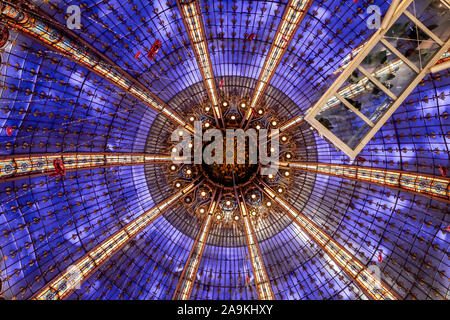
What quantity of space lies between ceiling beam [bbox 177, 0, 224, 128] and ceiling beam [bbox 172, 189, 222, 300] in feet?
25.6

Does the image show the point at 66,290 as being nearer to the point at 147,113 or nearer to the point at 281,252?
Result: the point at 147,113

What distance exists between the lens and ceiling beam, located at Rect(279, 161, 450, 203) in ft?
51.9

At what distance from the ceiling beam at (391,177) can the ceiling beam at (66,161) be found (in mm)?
11765

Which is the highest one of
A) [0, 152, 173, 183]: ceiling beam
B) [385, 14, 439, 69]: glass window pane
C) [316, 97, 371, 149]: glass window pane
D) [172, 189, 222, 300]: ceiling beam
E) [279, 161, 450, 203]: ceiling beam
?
[385, 14, 439, 69]: glass window pane

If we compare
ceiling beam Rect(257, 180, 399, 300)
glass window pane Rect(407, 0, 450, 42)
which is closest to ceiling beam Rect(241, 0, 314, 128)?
glass window pane Rect(407, 0, 450, 42)

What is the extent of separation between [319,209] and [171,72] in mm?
16529

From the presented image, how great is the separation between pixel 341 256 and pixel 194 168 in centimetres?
1375

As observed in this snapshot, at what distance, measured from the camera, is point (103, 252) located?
1922 cm

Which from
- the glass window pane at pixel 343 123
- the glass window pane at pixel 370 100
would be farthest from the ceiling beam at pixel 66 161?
the glass window pane at pixel 370 100

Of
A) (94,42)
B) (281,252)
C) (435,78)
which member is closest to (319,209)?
(281,252)

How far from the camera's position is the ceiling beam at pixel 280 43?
663 inches

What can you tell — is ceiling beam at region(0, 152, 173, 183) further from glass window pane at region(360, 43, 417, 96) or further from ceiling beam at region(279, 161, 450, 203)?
glass window pane at region(360, 43, 417, 96)

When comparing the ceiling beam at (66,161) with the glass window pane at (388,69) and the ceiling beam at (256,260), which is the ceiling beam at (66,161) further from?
the glass window pane at (388,69)
